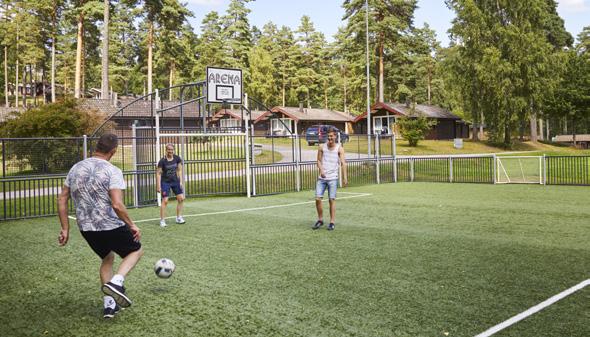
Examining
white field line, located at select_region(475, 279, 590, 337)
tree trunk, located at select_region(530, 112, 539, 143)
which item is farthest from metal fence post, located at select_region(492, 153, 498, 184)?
tree trunk, located at select_region(530, 112, 539, 143)

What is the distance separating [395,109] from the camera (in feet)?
157

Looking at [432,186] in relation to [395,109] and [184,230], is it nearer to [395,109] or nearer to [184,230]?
[184,230]

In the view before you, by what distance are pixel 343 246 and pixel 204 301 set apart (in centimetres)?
336

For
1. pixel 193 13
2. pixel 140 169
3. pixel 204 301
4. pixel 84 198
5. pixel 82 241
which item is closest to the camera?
pixel 84 198

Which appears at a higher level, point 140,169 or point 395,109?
point 395,109

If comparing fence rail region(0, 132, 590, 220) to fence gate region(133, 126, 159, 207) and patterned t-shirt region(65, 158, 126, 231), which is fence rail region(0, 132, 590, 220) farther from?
patterned t-shirt region(65, 158, 126, 231)

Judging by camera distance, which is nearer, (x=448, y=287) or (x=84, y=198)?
(x=84, y=198)

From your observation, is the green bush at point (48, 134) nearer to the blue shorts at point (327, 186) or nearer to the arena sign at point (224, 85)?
the arena sign at point (224, 85)

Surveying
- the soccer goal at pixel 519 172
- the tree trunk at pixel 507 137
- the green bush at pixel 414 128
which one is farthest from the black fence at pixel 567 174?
the tree trunk at pixel 507 137

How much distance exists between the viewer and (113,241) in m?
4.62

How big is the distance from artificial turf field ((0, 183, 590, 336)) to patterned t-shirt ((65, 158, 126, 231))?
0.98m

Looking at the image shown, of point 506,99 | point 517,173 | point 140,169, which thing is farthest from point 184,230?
point 506,99

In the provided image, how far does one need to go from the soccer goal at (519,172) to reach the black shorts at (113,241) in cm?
1782

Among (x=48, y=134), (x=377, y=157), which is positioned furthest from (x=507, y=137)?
(x=48, y=134)
